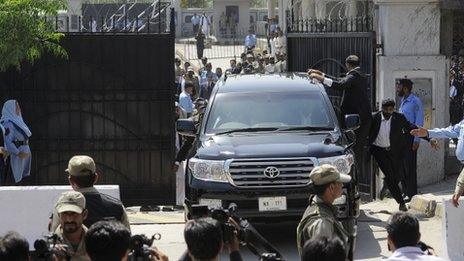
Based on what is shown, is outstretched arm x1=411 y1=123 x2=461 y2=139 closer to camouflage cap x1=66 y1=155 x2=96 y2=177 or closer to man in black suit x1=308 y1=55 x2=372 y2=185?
man in black suit x1=308 y1=55 x2=372 y2=185

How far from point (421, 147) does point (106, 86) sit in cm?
453

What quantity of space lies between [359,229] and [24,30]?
508cm

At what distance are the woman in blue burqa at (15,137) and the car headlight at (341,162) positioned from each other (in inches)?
190

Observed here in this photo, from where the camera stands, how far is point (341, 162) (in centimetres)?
1167

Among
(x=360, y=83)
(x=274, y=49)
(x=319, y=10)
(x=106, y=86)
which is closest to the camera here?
(x=360, y=83)

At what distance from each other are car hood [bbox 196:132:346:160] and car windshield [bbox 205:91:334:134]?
0.92 ft

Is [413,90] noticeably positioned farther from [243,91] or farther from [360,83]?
[243,91]

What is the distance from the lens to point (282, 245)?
12242mm

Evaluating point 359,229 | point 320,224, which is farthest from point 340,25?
point 320,224

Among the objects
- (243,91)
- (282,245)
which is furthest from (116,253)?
(243,91)

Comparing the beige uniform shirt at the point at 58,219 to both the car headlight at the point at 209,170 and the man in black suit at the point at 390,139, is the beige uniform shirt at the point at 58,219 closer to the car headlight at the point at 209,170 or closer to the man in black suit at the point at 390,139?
the car headlight at the point at 209,170

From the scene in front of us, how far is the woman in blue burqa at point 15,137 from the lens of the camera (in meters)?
14.6

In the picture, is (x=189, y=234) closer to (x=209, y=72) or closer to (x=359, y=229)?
(x=359, y=229)

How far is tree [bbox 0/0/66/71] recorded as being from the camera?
14.4 meters
